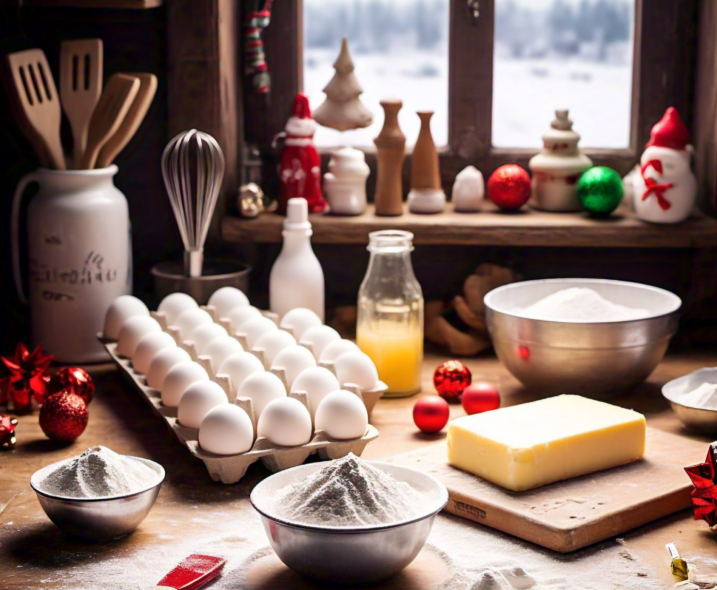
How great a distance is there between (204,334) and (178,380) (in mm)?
153

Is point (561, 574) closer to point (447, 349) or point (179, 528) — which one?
point (179, 528)

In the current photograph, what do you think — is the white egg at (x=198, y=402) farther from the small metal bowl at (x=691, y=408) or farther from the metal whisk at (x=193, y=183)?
the small metal bowl at (x=691, y=408)

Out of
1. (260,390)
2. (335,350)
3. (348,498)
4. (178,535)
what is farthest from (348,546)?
(335,350)

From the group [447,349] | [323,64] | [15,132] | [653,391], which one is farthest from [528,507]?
[15,132]

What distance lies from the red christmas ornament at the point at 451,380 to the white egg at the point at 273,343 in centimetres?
20

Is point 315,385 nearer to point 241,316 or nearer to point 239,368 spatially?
point 239,368

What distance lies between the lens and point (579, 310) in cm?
135

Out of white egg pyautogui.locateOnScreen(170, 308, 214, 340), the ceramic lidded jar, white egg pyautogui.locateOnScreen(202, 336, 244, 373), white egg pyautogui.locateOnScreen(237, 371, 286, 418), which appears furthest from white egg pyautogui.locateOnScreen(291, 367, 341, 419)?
the ceramic lidded jar

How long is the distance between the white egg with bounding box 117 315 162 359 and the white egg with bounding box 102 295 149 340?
0.04 metres

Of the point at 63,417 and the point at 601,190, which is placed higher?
the point at 601,190

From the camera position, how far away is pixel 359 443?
1.15 metres

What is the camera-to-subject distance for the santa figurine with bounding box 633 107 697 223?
1.54 m

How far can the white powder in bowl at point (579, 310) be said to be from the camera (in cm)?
135

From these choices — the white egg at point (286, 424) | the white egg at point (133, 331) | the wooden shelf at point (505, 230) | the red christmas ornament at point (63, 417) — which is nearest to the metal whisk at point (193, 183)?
the wooden shelf at point (505, 230)
